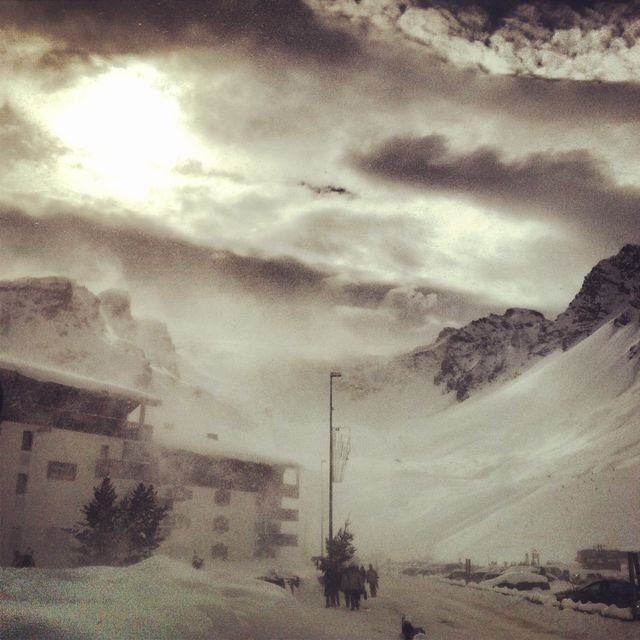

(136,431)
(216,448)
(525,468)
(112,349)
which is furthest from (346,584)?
(525,468)

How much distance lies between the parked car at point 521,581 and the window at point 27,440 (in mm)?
16191

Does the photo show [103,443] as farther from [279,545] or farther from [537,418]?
[537,418]

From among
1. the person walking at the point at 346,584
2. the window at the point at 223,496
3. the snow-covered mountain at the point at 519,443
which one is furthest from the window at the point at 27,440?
the person walking at the point at 346,584

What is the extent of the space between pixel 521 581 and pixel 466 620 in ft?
26.7

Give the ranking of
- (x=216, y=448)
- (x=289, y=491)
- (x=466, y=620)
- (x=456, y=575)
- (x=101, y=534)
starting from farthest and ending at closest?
(x=289, y=491) → (x=216, y=448) → (x=456, y=575) → (x=101, y=534) → (x=466, y=620)

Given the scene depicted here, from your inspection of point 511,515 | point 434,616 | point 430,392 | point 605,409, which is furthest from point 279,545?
point 430,392

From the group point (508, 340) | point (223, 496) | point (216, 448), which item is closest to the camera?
point (223, 496)

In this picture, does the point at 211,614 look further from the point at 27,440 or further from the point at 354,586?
the point at 27,440

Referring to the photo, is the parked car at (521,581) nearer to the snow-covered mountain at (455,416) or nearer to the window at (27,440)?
the snow-covered mountain at (455,416)

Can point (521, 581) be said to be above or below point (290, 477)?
below

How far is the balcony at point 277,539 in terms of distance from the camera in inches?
1199

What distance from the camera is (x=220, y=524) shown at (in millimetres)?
28484

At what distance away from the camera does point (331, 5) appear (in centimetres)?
1739

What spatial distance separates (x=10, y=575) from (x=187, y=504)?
52.0 feet
